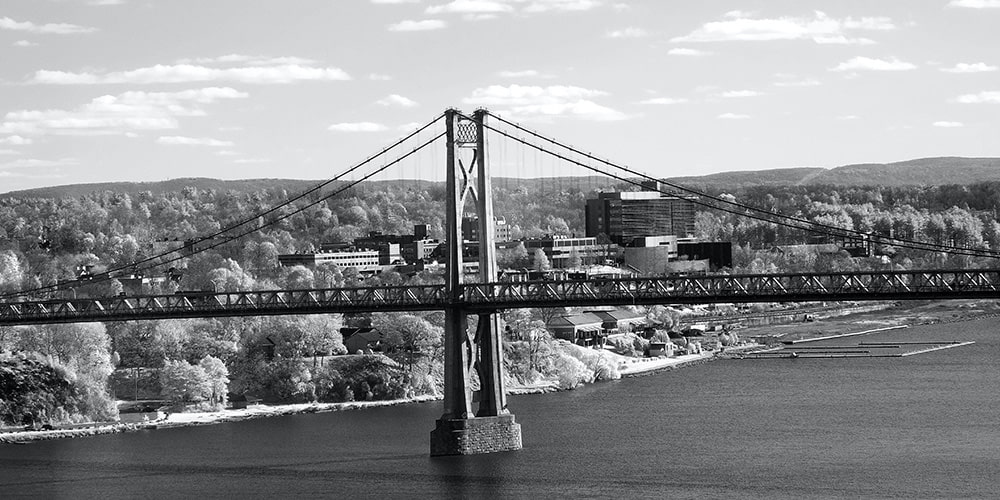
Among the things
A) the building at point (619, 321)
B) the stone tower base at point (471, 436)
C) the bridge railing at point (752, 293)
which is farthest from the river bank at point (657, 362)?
the bridge railing at point (752, 293)

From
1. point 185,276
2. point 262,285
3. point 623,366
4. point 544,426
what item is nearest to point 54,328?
point 544,426

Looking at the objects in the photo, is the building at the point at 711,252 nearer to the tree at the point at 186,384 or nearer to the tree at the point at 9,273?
the tree at the point at 9,273

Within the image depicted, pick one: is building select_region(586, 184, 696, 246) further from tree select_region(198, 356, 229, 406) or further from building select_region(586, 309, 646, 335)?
tree select_region(198, 356, 229, 406)

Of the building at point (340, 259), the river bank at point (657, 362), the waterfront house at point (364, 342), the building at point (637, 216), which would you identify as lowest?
the river bank at point (657, 362)

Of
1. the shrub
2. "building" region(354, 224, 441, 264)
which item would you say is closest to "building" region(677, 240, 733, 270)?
"building" region(354, 224, 441, 264)

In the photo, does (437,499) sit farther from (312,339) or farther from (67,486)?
(312,339)

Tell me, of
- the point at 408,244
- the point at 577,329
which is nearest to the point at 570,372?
the point at 577,329

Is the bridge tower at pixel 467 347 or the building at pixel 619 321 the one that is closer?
the bridge tower at pixel 467 347
